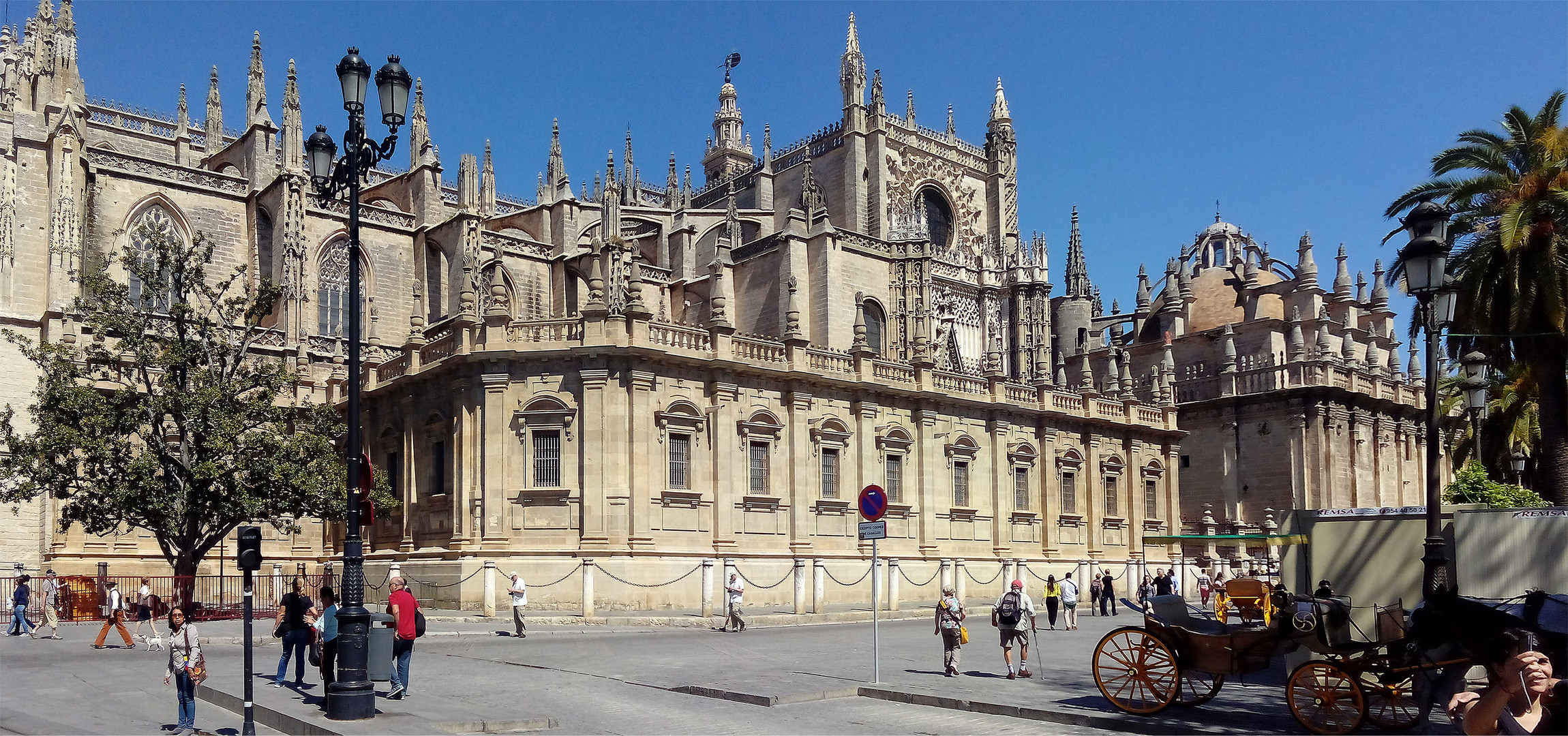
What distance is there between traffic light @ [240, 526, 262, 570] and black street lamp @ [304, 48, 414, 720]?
1.01 meters

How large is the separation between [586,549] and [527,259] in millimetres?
21095

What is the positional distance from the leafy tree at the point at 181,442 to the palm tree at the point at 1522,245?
2411 cm

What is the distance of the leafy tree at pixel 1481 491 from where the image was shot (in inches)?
1085

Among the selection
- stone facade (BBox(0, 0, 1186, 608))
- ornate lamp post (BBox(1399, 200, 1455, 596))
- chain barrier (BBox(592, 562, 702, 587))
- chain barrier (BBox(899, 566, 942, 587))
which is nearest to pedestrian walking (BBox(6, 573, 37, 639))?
stone facade (BBox(0, 0, 1186, 608))

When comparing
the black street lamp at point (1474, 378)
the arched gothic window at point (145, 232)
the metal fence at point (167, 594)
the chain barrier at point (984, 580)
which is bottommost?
the chain barrier at point (984, 580)

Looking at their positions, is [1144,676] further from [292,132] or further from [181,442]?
[292,132]

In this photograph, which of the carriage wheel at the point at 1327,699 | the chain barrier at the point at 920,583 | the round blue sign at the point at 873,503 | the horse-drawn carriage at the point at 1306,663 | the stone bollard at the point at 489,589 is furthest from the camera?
the chain barrier at the point at 920,583

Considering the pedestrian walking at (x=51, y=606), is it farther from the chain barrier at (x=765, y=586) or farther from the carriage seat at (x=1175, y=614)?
the carriage seat at (x=1175, y=614)

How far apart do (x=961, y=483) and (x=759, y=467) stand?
Answer: 25.6ft

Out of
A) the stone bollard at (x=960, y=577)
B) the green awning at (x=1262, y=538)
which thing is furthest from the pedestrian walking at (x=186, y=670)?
the stone bollard at (x=960, y=577)

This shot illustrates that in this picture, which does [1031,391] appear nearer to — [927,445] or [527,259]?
[927,445]

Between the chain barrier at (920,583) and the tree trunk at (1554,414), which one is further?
the chain barrier at (920,583)

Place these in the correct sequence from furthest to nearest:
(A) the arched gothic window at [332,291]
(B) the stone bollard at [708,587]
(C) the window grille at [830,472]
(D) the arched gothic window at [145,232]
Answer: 1. (A) the arched gothic window at [332,291]
2. (D) the arched gothic window at [145,232]
3. (C) the window grille at [830,472]
4. (B) the stone bollard at [708,587]

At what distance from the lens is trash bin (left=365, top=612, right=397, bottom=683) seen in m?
13.0
